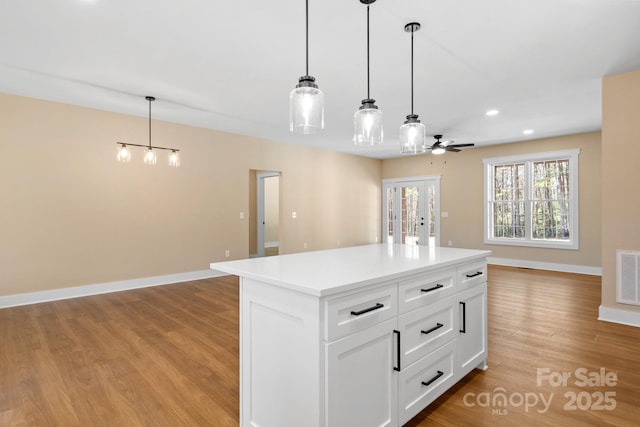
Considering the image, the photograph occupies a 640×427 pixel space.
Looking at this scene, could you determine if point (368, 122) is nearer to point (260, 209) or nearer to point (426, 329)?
point (426, 329)

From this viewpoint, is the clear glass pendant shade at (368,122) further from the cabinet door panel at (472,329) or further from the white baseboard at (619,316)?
the white baseboard at (619,316)

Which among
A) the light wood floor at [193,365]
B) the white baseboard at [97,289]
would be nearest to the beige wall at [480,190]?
the light wood floor at [193,365]

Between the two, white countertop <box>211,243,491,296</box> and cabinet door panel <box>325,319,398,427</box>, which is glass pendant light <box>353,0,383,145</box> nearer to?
white countertop <box>211,243,491,296</box>

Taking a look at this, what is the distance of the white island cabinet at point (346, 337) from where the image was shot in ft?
4.70

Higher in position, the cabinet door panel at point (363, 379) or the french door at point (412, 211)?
the french door at point (412, 211)

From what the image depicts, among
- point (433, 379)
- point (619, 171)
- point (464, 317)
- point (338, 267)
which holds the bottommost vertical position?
point (433, 379)

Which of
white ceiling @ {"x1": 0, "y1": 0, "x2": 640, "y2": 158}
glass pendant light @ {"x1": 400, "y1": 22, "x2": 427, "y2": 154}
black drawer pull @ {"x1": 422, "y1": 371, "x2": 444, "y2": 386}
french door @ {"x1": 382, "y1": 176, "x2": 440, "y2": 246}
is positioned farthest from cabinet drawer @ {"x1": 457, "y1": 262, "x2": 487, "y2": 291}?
french door @ {"x1": 382, "y1": 176, "x2": 440, "y2": 246}

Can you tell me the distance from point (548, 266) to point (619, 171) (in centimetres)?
384

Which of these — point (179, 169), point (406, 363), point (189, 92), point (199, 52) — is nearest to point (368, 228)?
point (179, 169)

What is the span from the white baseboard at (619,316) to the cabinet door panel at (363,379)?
11.0ft

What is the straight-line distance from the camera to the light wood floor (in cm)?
202

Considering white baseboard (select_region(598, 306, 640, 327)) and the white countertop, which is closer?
the white countertop

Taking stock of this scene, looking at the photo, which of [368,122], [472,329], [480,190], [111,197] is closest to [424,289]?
[472,329]

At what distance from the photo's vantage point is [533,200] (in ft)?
23.0
